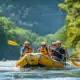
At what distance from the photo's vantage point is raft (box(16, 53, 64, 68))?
29.2m

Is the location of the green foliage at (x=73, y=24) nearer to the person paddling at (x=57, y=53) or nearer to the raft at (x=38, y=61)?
the person paddling at (x=57, y=53)

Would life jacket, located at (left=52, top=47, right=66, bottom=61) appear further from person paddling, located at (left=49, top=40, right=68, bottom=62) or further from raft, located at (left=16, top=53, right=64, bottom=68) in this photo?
raft, located at (left=16, top=53, right=64, bottom=68)

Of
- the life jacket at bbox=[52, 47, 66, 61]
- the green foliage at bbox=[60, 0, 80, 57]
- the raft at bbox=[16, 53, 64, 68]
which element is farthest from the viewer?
the green foliage at bbox=[60, 0, 80, 57]

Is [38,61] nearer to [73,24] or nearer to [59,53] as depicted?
[59,53]

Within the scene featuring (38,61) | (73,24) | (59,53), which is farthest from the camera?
(73,24)

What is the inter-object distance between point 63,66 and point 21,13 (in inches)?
6117

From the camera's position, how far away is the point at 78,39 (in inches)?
1527

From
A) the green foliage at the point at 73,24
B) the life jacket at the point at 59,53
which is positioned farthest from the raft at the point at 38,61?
the green foliage at the point at 73,24

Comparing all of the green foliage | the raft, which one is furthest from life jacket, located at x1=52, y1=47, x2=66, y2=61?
the green foliage

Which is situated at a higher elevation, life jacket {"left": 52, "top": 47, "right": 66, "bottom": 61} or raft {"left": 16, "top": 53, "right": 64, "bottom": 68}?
life jacket {"left": 52, "top": 47, "right": 66, "bottom": 61}

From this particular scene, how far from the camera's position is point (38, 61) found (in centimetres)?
2934

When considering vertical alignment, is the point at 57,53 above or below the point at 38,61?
above

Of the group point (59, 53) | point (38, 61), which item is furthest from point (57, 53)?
point (38, 61)

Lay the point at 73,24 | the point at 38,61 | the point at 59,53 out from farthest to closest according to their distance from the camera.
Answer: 1. the point at 73,24
2. the point at 59,53
3. the point at 38,61
